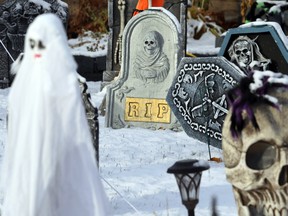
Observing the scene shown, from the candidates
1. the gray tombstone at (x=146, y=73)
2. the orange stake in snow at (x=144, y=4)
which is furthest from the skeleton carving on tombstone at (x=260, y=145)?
→ the orange stake in snow at (x=144, y=4)

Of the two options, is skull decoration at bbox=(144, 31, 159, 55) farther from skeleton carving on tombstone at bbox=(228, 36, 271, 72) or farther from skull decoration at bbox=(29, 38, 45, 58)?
skull decoration at bbox=(29, 38, 45, 58)

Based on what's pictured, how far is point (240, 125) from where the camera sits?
16.3 ft

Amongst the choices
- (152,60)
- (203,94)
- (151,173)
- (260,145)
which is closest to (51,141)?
(260,145)

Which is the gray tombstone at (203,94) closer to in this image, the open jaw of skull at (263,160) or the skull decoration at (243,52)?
the skull decoration at (243,52)

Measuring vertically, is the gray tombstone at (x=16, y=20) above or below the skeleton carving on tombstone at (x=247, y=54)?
below

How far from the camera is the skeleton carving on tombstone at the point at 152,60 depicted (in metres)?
11.3

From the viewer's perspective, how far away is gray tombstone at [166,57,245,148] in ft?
30.7

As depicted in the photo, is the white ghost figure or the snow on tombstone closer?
the white ghost figure

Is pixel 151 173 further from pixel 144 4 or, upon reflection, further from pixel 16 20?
pixel 16 20

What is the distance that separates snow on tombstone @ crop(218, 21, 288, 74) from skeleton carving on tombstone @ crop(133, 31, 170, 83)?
152 centimetres

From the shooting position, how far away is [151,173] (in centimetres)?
846

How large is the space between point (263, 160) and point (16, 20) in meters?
11.1

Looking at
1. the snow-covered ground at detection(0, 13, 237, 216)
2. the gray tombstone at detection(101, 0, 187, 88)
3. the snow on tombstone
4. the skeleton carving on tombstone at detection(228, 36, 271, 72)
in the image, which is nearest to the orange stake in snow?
the gray tombstone at detection(101, 0, 187, 88)

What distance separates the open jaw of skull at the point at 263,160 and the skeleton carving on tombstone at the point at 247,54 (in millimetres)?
4634
